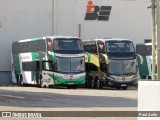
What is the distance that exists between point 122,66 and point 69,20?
12.2 meters

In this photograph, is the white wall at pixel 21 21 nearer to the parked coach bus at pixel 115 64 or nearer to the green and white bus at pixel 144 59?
the green and white bus at pixel 144 59

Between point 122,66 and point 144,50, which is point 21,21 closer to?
point 144,50

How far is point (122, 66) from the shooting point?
40.9m

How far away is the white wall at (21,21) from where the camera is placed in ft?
→ 161

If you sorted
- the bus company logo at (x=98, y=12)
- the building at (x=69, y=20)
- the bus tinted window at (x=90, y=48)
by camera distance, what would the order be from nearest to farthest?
1. the bus tinted window at (x=90, y=48)
2. the building at (x=69, y=20)
3. the bus company logo at (x=98, y=12)

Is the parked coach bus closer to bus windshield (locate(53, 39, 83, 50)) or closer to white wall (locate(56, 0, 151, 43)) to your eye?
bus windshield (locate(53, 39, 83, 50))

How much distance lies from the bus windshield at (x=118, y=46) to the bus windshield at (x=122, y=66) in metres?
0.92

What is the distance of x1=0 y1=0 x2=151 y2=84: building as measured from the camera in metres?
49.2

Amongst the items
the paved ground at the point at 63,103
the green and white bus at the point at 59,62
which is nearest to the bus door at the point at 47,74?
the green and white bus at the point at 59,62

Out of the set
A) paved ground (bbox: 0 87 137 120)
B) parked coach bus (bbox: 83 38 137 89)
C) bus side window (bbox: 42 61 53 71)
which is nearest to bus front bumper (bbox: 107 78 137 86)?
parked coach bus (bbox: 83 38 137 89)

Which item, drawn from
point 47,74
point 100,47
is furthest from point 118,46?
point 47,74

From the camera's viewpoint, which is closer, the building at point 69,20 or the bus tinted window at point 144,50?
the bus tinted window at point 144,50

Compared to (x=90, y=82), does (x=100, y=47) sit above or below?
above

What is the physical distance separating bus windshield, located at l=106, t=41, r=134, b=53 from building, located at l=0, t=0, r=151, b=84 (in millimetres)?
10700
